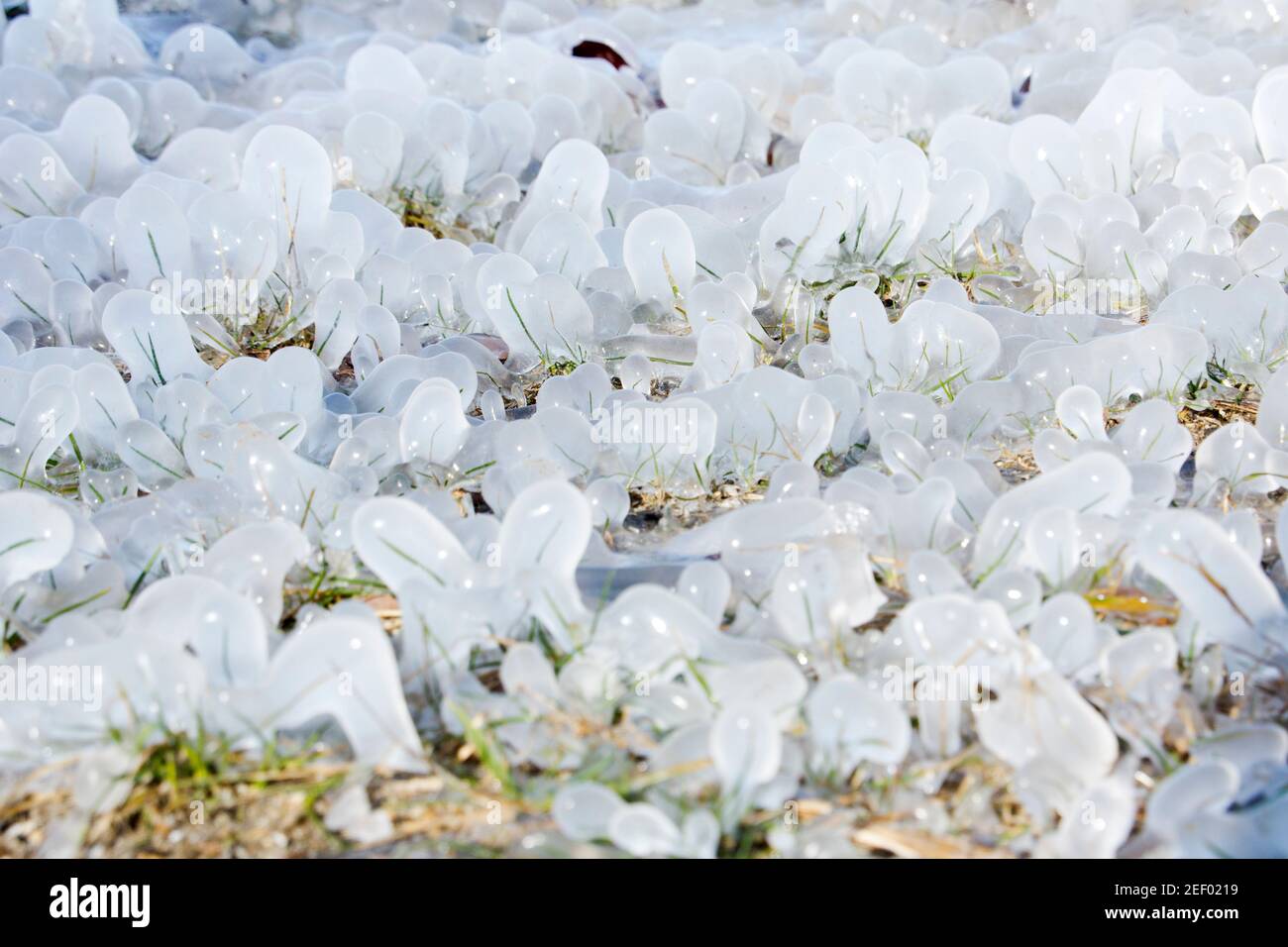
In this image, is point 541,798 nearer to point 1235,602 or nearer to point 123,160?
→ point 1235,602

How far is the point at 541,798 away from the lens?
45.7 inches

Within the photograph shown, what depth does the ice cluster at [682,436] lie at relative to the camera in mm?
1188

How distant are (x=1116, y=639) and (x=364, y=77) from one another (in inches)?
76.3

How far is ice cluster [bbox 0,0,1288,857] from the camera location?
1.19 meters

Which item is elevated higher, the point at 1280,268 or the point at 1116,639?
the point at 1280,268

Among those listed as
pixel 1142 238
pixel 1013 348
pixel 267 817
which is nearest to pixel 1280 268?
pixel 1142 238

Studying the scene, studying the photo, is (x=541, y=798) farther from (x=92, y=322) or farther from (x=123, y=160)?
(x=123, y=160)

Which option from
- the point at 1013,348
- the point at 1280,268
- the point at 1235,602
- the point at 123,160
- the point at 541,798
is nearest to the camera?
the point at 541,798

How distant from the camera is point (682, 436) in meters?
1.63

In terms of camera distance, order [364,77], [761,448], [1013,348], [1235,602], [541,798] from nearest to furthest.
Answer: [541,798] < [1235,602] < [761,448] < [1013,348] < [364,77]

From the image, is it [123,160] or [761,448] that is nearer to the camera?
[761,448]

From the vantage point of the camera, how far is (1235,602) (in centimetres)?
126
